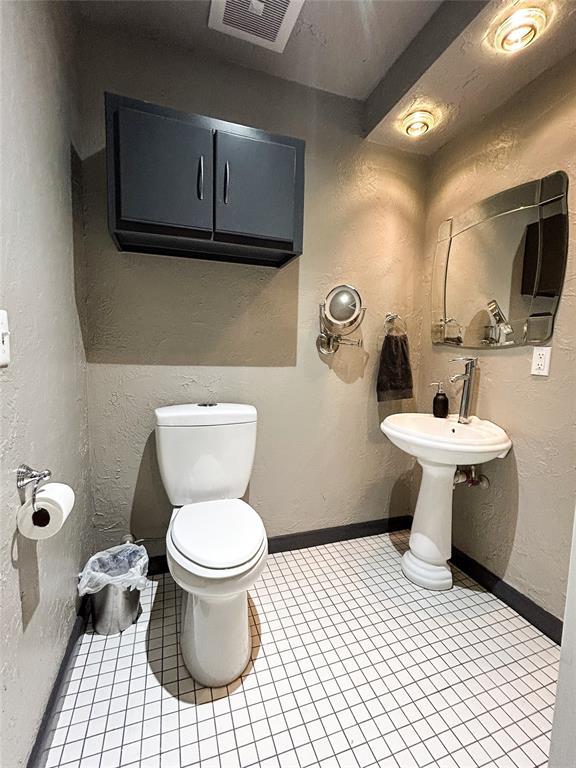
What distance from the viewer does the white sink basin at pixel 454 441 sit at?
1379 millimetres

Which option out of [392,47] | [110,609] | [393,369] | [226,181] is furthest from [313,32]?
[110,609]

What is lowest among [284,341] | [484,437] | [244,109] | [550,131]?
[484,437]

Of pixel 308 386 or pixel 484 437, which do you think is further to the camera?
pixel 308 386

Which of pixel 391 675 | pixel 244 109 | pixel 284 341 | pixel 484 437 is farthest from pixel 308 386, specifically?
pixel 244 109

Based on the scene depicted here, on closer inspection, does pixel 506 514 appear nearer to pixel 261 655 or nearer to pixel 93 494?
pixel 261 655

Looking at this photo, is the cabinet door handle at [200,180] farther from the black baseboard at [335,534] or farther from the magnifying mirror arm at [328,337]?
the black baseboard at [335,534]

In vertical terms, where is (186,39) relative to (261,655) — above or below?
above

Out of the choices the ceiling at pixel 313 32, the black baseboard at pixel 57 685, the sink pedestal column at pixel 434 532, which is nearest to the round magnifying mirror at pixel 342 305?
the sink pedestal column at pixel 434 532

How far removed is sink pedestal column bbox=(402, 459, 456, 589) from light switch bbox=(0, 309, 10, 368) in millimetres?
1541

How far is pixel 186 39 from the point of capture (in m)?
1.45

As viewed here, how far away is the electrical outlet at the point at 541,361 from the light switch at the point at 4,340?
5.74 ft

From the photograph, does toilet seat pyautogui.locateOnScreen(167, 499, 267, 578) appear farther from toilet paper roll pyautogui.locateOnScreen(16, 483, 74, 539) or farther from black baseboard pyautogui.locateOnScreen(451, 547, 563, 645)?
black baseboard pyautogui.locateOnScreen(451, 547, 563, 645)

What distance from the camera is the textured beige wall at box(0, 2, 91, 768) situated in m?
0.77

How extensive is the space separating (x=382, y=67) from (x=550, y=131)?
782 millimetres
